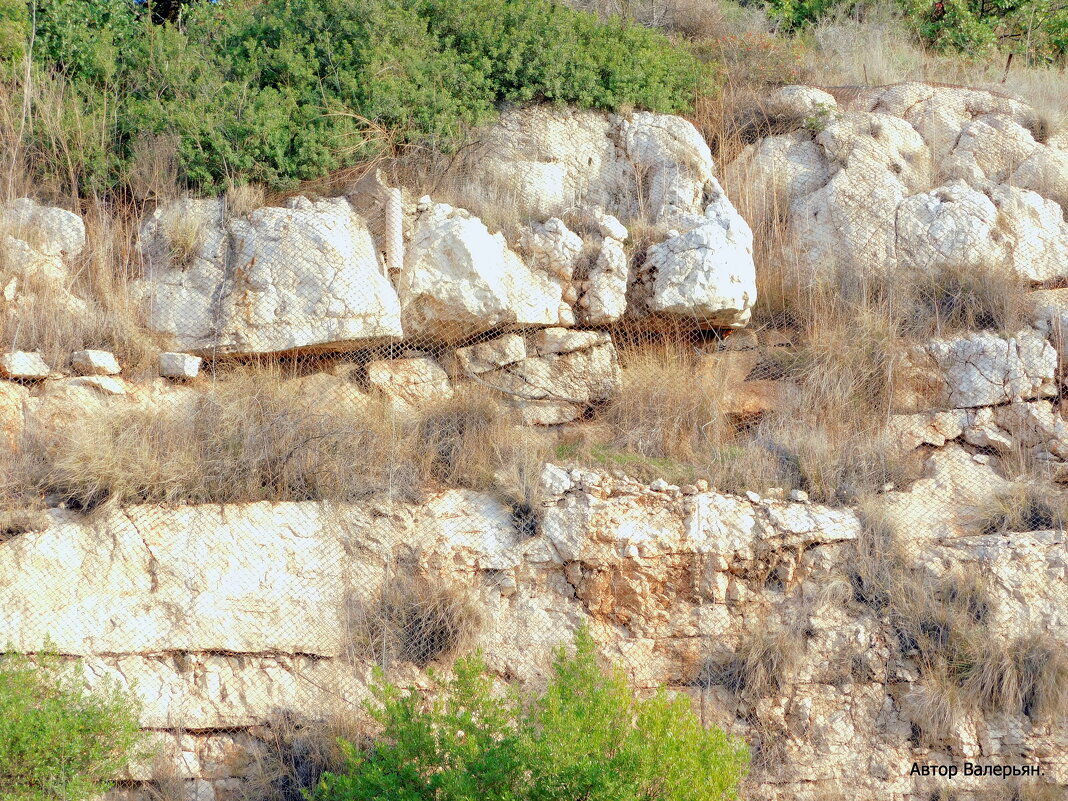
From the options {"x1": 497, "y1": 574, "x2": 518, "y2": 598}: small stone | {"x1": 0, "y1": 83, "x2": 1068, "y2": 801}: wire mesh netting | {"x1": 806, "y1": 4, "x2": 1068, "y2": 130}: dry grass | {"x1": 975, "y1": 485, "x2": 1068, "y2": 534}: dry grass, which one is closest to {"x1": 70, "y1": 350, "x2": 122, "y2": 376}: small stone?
{"x1": 0, "y1": 83, "x2": 1068, "y2": 801}: wire mesh netting

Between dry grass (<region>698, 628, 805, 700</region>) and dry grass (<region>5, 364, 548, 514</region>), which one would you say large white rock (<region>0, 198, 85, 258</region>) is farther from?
dry grass (<region>698, 628, 805, 700</region>)

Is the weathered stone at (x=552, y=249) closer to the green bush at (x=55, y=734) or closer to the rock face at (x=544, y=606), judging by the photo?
the rock face at (x=544, y=606)

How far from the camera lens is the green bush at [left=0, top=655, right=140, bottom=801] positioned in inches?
181

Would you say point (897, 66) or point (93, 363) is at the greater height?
point (897, 66)

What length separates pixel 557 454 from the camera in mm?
6410

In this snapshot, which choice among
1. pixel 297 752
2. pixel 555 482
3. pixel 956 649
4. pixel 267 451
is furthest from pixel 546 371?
pixel 956 649

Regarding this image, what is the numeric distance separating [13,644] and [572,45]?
18.7 ft

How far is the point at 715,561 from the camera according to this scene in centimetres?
584

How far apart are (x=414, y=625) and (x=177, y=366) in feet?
7.50

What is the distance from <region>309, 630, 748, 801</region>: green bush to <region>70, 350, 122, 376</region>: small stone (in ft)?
9.75

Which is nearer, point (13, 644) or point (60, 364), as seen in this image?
point (13, 644)

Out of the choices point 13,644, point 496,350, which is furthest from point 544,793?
point 496,350

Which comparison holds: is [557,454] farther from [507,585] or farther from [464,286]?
[464,286]

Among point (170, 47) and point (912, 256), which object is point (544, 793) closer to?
point (912, 256)
